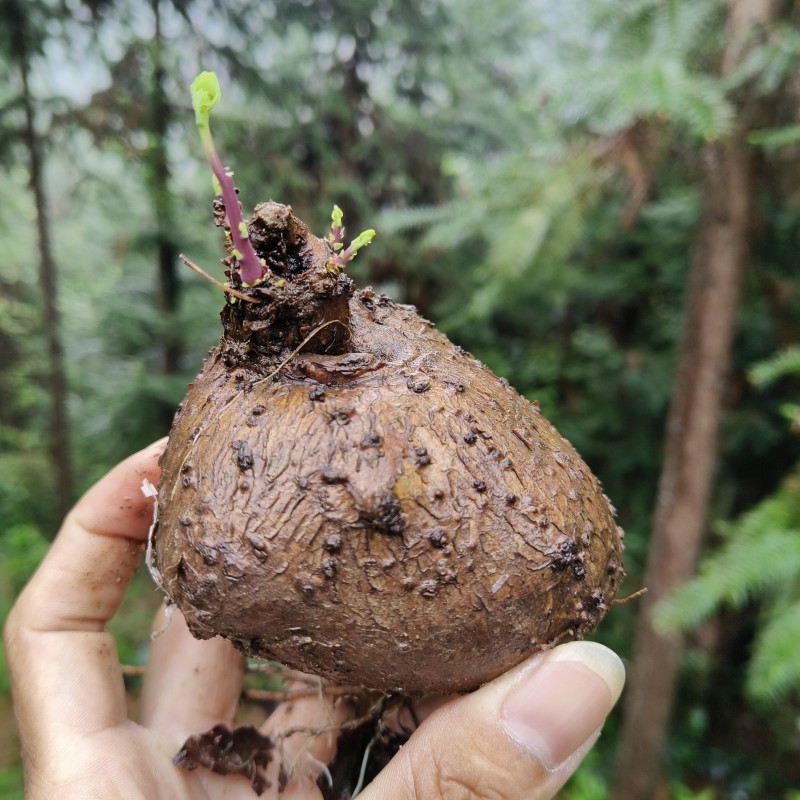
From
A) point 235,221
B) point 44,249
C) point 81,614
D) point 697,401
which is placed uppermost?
point 44,249

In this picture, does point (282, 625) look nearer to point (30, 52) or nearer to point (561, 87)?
point (561, 87)

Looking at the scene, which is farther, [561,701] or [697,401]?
[697,401]

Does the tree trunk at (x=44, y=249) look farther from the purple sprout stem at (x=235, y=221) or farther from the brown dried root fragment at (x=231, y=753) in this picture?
the purple sprout stem at (x=235, y=221)

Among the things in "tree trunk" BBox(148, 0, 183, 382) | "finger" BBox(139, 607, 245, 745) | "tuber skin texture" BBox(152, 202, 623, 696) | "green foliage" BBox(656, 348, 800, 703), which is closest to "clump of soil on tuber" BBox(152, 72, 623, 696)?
"tuber skin texture" BBox(152, 202, 623, 696)

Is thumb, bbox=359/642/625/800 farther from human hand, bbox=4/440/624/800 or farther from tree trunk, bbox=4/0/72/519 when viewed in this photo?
tree trunk, bbox=4/0/72/519

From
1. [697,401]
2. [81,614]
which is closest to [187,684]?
[81,614]

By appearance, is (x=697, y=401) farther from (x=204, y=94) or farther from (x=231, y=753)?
(x=204, y=94)

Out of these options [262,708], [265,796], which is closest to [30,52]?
[262,708]
